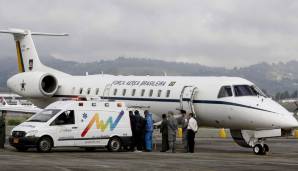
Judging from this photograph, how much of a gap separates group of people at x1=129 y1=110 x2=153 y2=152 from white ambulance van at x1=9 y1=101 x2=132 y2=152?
2.16ft

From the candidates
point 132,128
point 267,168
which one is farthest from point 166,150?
point 267,168

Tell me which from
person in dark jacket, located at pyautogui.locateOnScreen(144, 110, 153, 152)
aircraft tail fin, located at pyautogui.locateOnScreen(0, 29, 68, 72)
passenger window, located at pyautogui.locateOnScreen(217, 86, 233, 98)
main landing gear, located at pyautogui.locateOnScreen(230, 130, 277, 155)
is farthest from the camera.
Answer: aircraft tail fin, located at pyautogui.locateOnScreen(0, 29, 68, 72)

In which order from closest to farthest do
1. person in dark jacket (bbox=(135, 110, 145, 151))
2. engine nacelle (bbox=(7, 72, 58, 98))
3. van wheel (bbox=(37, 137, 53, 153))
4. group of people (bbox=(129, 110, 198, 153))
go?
van wheel (bbox=(37, 137, 53, 153)), group of people (bbox=(129, 110, 198, 153)), person in dark jacket (bbox=(135, 110, 145, 151)), engine nacelle (bbox=(7, 72, 58, 98))

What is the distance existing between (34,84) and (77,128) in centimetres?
953

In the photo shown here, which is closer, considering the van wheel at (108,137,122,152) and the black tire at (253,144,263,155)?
the black tire at (253,144,263,155)

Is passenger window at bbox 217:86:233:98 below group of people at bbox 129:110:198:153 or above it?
Result: above

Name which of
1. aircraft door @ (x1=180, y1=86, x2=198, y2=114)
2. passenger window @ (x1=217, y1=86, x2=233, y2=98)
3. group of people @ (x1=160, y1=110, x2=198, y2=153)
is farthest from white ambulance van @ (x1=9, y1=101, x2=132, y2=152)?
passenger window @ (x1=217, y1=86, x2=233, y2=98)

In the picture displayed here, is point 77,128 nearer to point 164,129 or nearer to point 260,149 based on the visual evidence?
point 164,129

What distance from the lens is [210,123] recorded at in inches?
1138

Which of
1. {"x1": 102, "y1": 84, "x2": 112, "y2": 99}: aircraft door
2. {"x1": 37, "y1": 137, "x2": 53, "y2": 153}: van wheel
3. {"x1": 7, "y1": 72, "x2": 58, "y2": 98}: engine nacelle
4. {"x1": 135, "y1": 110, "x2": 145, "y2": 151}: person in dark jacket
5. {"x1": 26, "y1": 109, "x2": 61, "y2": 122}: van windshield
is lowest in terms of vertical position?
{"x1": 37, "y1": 137, "x2": 53, "y2": 153}: van wheel

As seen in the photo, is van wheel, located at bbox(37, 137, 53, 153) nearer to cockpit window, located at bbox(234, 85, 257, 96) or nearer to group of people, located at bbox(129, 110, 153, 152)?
group of people, located at bbox(129, 110, 153, 152)

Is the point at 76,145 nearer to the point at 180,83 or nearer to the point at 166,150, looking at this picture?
the point at 166,150

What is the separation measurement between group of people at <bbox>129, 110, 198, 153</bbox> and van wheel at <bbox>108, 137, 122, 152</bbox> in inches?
33.3

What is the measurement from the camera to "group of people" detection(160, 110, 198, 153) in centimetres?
2692
